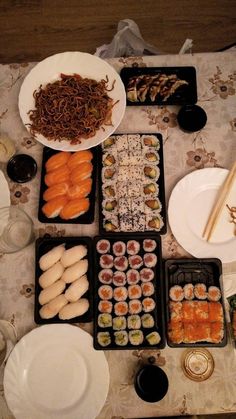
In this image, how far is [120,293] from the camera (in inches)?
69.4

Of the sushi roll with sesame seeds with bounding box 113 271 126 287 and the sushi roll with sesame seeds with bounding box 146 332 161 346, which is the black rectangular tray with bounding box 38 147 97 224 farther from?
the sushi roll with sesame seeds with bounding box 146 332 161 346

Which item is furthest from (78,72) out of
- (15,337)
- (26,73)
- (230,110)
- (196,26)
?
(196,26)

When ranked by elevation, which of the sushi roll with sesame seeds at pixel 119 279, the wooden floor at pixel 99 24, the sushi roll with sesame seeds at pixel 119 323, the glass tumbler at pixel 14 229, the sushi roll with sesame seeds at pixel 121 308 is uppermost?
the wooden floor at pixel 99 24

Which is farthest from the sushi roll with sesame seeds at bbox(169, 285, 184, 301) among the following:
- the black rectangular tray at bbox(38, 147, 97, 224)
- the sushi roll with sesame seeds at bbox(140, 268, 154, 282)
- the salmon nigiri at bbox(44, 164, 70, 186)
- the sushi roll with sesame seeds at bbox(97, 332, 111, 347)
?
the salmon nigiri at bbox(44, 164, 70, 186)

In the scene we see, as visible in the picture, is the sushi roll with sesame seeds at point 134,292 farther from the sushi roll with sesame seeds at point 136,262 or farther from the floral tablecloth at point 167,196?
the floral tablecloth at point 167,196

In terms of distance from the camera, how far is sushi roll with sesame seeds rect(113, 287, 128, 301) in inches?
69.1

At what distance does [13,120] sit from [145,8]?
195cm

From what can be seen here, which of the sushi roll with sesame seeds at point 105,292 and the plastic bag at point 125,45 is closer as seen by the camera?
the sushi roll with sesame seeds at point 105,292

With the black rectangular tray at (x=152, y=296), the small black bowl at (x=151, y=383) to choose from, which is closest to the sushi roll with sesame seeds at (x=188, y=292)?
the black rectangular tray at (x=152, y=296)

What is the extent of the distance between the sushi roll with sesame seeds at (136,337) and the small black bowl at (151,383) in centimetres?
10

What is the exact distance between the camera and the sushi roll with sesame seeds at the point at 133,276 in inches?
69.8

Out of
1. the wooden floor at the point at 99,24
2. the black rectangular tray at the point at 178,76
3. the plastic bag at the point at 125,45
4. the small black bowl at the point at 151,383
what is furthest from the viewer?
the wooden floor at the point at 99,24

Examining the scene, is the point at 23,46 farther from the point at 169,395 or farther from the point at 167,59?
the point at 169,395

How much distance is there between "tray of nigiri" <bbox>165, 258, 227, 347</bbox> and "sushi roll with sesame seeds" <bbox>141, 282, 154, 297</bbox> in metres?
0.07
